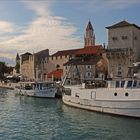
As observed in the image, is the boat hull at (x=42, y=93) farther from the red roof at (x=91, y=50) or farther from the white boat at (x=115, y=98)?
the red roof at (x=91, y=50)

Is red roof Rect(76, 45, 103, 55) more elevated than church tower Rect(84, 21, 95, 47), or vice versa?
church tower Rect(84, 21, 95, 47)

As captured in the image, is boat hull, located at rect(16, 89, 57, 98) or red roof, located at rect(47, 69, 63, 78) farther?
red roof, located at rect(47, 69, 63, 78)

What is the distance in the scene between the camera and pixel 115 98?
2938cm

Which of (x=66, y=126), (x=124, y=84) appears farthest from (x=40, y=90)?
(x=66, y=126)

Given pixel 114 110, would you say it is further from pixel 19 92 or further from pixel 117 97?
pixel 19 92

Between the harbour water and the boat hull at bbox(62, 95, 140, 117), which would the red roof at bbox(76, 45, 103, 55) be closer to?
the boat hull at bbox(62, 95, 140, 117)

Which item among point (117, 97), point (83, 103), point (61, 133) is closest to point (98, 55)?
point (83, 103)

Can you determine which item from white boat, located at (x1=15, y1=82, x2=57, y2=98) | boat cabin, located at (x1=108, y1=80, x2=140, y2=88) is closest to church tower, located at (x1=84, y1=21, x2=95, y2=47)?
white boat, located at (x1=15, y1=82, x2=57, y2=98)

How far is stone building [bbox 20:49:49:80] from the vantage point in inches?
3423

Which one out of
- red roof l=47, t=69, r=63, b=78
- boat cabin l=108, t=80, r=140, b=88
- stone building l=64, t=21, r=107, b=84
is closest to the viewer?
boat cabin l=108, t=80, r=140, b=88

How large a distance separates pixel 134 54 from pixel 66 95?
25599 millimetres

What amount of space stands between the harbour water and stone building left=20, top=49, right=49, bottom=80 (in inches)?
2070

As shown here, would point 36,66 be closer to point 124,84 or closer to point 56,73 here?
point 56,73

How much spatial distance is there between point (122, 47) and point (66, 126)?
38292mm
